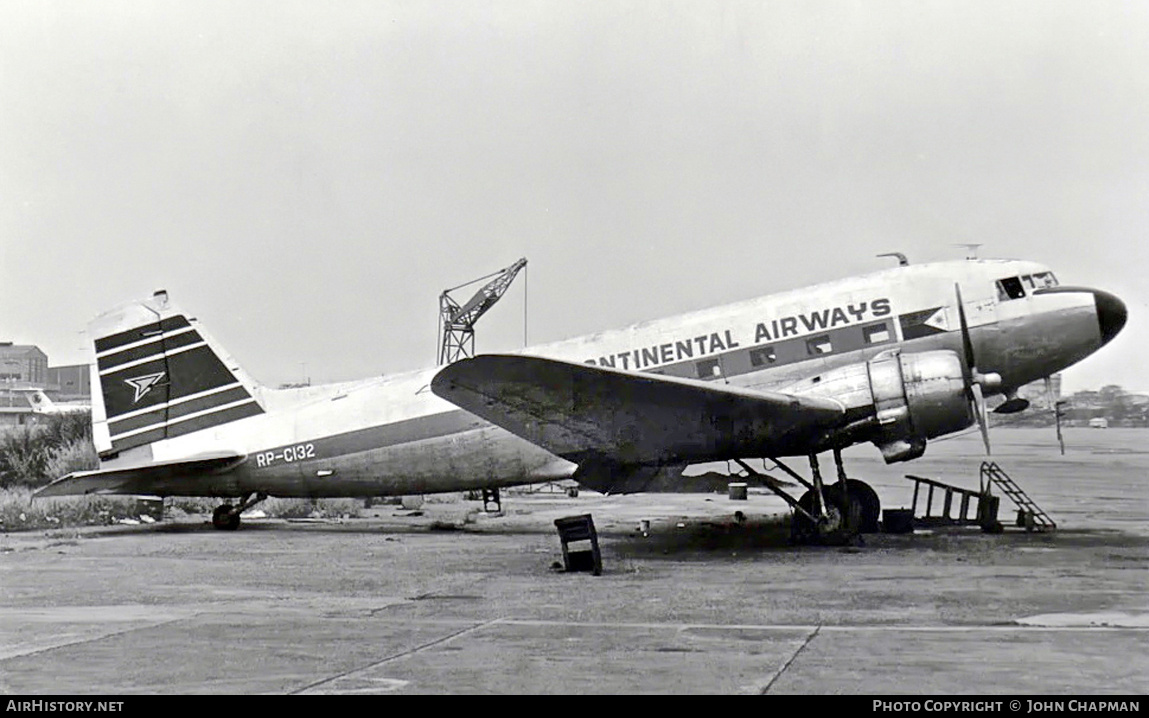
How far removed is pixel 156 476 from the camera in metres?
17.5

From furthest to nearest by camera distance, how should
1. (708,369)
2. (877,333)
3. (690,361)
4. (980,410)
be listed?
(690,361)
(708,369)
(877,333)
(980,410)

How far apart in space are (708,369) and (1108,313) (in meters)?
5.24

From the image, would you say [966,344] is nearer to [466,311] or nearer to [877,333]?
[877,333]

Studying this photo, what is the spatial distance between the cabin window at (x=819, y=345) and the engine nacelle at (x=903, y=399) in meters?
0.96

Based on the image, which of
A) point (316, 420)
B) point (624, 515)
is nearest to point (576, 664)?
point (316, 420)

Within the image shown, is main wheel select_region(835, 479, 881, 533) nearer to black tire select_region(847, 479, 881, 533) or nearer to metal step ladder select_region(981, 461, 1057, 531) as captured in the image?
black tire select_region(847, 479, 881, 533)

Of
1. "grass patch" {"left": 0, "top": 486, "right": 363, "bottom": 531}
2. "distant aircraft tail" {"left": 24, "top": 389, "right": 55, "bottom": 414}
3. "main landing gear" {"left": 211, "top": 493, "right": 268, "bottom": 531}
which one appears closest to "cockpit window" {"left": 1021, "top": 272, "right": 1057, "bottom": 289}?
"main landing gear" {"left": 211, "top": 493, "right": 268, "bottom": 531}

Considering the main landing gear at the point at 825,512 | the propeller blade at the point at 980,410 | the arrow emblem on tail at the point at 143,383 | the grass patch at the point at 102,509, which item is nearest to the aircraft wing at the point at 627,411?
the main landing gear at the point at 825,512

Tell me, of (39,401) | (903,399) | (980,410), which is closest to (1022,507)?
(980,410)

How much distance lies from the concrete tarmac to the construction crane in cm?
625

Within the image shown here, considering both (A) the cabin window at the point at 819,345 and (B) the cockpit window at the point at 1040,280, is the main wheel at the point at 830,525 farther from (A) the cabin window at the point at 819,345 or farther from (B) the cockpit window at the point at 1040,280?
(B) the cockpit window at the point at 1040,280

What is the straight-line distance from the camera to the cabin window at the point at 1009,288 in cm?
1509

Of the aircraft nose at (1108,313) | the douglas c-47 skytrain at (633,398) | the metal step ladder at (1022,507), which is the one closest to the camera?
the douglas c-47 skytrain at (633,398)

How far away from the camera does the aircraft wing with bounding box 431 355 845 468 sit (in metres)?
12.5
